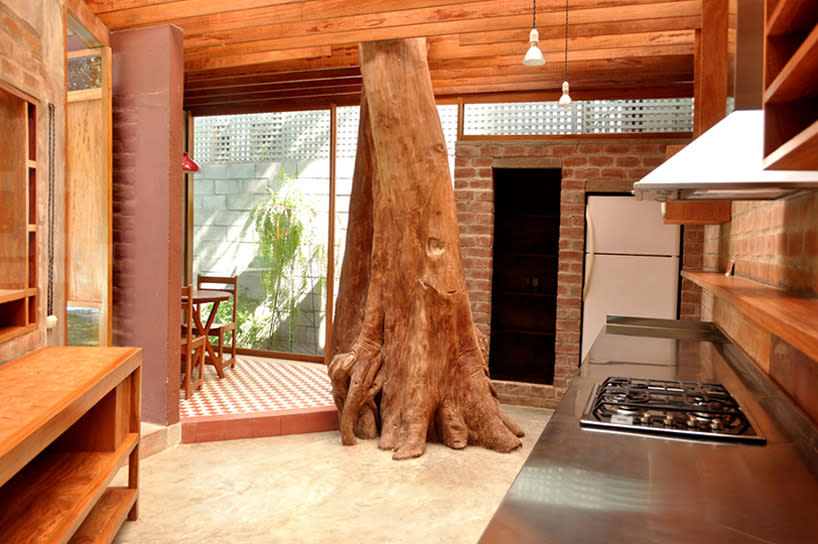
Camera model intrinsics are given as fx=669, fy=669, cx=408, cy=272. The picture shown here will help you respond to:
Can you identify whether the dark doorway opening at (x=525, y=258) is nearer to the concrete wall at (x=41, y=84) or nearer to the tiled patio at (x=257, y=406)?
the tiled patio at (x=257, y=406)

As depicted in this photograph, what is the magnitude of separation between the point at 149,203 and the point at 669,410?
334 cm

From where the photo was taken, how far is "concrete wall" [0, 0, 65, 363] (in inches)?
102

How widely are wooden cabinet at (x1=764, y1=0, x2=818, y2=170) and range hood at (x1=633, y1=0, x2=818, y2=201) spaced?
0.81 ft

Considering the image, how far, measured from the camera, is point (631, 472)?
4.11 feet

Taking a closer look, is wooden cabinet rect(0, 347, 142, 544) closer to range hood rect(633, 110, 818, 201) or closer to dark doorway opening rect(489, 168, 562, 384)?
range hood rect(633, 110, 818, 201)

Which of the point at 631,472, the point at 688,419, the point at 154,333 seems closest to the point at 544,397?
the point at 154,333

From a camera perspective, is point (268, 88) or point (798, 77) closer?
point (798, 77)

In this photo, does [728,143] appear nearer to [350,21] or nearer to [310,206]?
[350,21]

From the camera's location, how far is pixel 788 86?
105 cm

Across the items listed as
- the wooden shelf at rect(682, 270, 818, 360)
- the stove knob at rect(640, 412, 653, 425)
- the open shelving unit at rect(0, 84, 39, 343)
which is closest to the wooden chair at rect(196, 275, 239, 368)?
the open shelving unit at rect(0, 84, 39, 343)

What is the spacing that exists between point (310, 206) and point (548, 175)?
2237 millimetres

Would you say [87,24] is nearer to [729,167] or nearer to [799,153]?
[729,167]

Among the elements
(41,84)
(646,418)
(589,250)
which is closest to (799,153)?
(646,418)

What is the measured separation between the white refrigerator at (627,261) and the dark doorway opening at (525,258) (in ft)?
2.25
